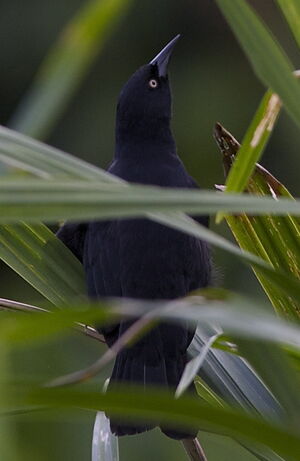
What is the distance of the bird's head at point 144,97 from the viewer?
8.96 ft

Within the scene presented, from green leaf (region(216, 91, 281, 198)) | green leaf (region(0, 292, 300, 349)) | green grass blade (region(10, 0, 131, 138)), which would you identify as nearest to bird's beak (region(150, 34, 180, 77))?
green grass blade (region(10, 0, 131, 138))

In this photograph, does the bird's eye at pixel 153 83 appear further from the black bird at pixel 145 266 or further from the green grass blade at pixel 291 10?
the green grass blade at pixel 291 10

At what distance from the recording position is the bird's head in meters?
2.73

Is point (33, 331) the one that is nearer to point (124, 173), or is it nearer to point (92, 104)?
point (124, 173)

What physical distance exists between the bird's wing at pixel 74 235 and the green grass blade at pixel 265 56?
4.02ft

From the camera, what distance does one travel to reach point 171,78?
23.1 feet

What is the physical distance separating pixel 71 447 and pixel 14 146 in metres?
2.86

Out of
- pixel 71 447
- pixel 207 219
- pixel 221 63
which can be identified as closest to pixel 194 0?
pixel 221 63

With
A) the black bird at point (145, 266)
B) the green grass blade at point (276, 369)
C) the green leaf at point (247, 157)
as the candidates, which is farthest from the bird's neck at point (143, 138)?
the green grass blade at point (276, 369)

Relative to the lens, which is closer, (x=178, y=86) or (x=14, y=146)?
(x=14, y=146)

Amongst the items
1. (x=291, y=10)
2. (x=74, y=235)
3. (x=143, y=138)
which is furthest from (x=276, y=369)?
(x=143, y=138)

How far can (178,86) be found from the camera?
276 inches

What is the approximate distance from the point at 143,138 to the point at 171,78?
4.40 m

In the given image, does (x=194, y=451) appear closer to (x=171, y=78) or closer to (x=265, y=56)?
(x=265, y=56)
